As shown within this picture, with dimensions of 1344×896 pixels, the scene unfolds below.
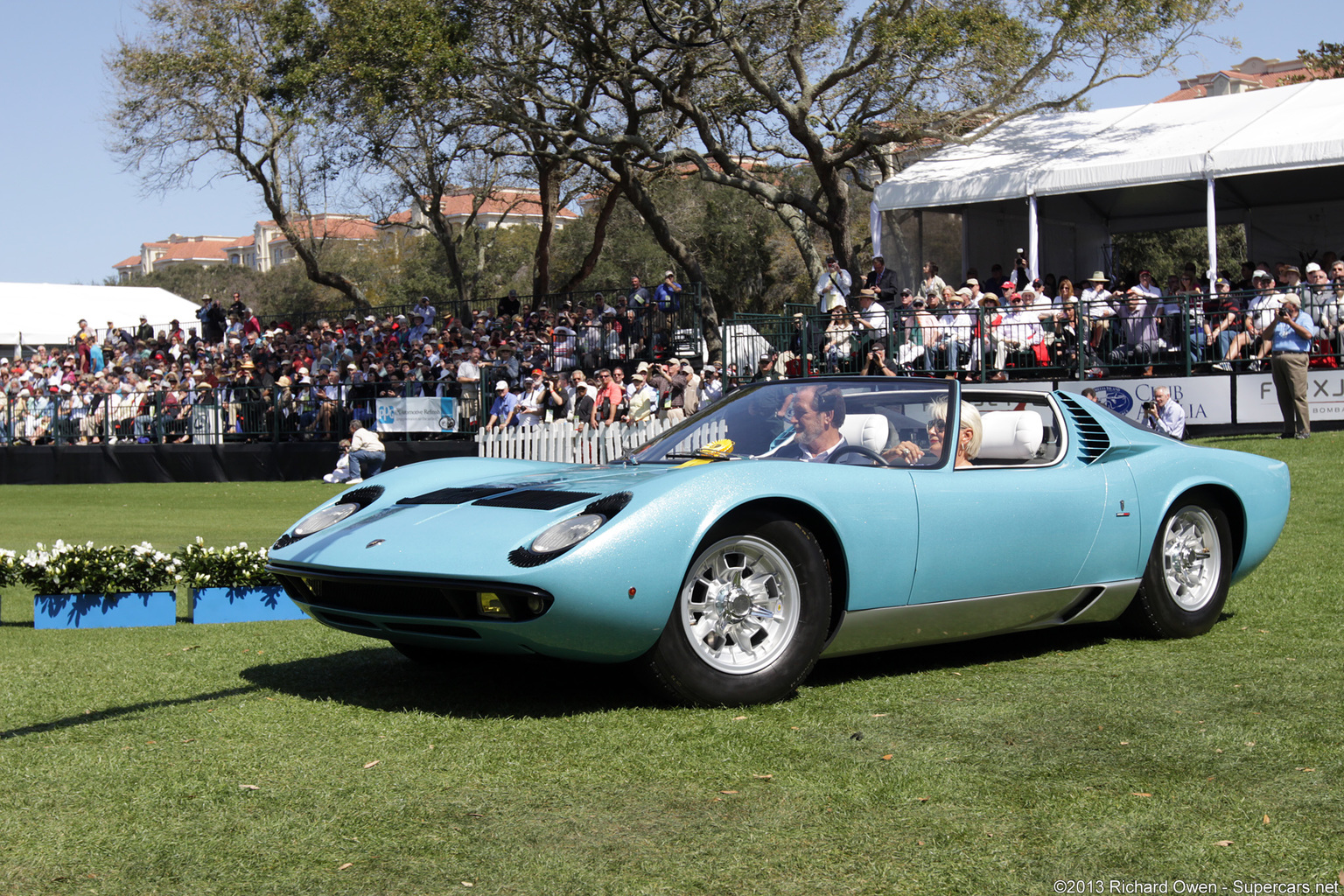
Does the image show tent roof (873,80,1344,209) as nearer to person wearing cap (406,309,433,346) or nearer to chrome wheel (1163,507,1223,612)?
person wearing cap (406,309,433,346)

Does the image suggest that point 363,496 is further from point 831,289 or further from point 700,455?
point 831,289

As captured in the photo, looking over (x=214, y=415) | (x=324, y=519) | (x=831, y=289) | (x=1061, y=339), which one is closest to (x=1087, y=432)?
(x=324, y=519)

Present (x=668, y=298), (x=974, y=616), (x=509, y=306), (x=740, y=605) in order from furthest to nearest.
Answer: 1. (x=509, y=306)
2. (x=668, y=298)
3. (x=974, y=616)
4. (x=740, y=605)

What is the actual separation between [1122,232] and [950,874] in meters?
25.8

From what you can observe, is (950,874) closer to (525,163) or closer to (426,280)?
(525,163)

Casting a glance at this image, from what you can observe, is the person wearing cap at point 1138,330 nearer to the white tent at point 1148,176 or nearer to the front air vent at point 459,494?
the white tent at point 1148,176

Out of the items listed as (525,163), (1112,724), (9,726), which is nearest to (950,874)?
(1112,724)

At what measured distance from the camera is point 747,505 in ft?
15.7

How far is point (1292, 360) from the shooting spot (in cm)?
1648

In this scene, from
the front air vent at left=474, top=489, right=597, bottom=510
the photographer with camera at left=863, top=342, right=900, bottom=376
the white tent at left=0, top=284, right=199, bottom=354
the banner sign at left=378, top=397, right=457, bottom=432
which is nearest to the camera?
the front air vent at left=474, top=489, right=597, bottom=510

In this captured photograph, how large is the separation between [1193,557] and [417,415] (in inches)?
729

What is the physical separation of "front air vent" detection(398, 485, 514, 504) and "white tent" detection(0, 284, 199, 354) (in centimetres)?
4741

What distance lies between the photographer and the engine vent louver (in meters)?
6.05

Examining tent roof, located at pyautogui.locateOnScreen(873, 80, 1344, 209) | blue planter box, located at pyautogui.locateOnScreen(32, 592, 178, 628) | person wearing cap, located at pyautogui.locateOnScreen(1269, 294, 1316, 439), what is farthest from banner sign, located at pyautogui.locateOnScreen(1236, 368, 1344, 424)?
blue planter box, located at pyautogui.locateOnScreen(32, 592, 178, 628)
